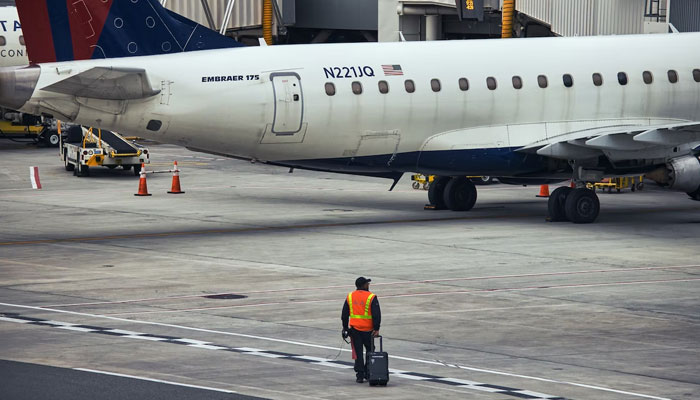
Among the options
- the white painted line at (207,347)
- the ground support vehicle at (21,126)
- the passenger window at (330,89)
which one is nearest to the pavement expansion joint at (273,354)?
the white painted line at (207,347)

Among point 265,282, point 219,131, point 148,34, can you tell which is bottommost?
point 265,282

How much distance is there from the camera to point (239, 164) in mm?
55312

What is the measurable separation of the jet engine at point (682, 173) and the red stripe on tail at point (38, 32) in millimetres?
18379

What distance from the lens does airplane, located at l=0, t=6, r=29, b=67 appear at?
2537 inches

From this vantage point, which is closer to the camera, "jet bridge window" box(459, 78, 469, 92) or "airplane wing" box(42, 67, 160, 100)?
"airplane wing" box(42, 67, 160, 100)

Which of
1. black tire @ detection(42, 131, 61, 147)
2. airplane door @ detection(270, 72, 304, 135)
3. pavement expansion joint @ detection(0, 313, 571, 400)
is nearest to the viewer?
pavement expansion joint @ detection(0, 313, 571, 400)

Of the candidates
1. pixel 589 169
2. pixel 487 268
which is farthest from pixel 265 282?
pixel 589 169

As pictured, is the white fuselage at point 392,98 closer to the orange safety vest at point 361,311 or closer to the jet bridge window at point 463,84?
the jet bridge window at point 463,84

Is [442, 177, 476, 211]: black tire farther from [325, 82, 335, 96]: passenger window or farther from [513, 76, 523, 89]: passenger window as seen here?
[325, 82, 335, 96]: passenger window

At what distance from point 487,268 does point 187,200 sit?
637 inches

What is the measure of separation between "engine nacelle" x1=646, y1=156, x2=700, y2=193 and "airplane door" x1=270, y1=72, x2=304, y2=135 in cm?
1138

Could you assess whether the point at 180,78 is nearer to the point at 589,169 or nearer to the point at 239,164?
the point at 589,169

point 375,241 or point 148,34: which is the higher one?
point 148,34

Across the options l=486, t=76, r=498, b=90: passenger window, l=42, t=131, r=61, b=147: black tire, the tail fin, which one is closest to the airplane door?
the tail fin
